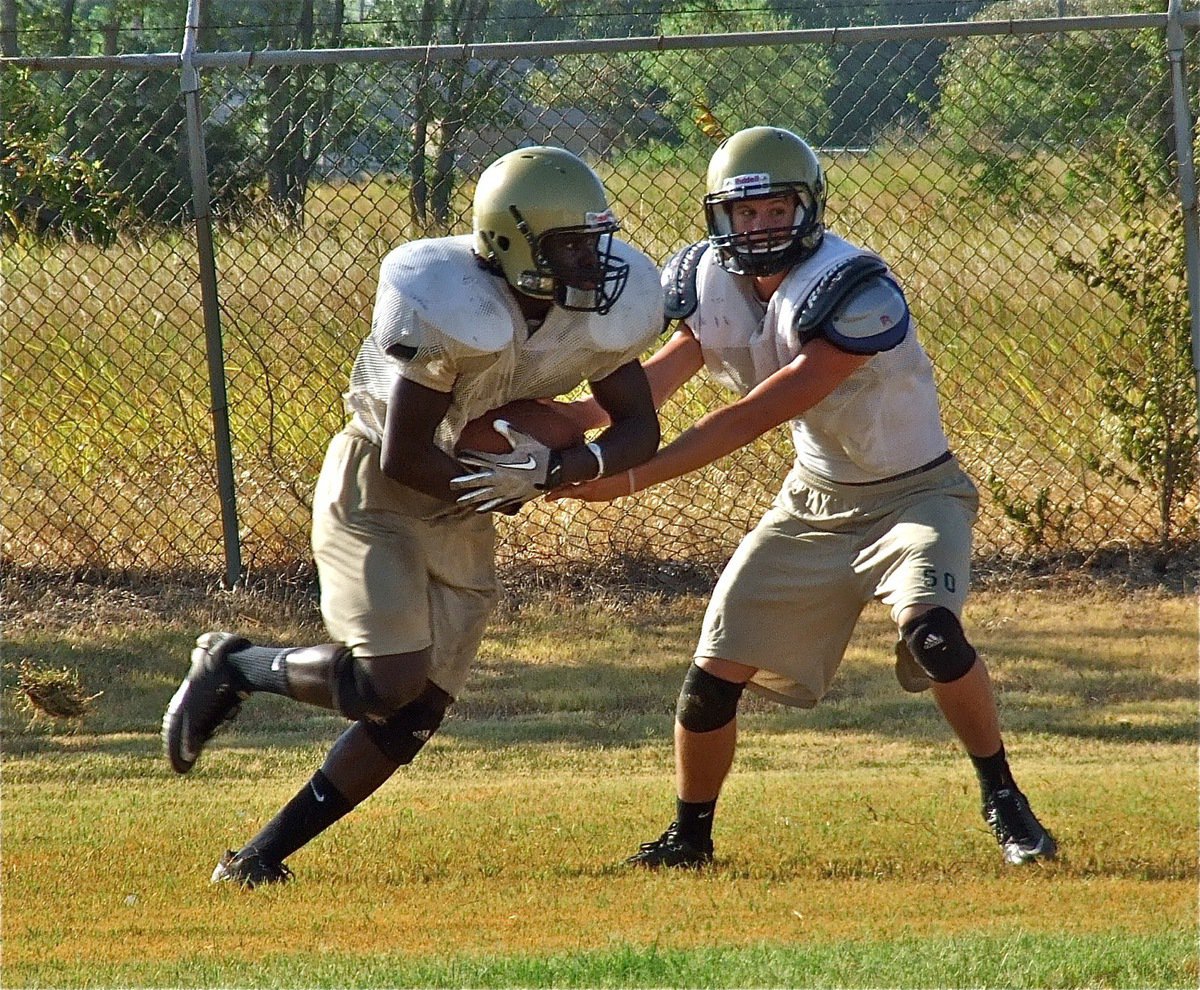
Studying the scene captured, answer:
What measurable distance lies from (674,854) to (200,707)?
1.38m

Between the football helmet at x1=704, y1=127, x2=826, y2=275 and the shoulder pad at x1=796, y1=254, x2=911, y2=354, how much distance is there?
152 mm

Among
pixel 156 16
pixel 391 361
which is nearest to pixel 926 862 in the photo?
pixel 391 361

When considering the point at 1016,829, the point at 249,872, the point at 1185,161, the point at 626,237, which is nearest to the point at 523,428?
the point at 249,872

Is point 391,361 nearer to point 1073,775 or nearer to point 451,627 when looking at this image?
point 451,627

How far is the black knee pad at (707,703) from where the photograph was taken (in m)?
4.97

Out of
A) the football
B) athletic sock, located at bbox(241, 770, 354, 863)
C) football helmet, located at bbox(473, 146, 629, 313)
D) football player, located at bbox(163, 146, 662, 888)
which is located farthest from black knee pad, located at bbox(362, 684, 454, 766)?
football helmet, located at bbox(473, 146, 629, 313)

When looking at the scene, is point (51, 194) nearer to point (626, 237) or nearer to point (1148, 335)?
point (626, 237)

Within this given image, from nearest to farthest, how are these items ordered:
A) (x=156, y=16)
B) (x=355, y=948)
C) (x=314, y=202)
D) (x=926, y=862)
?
(x=355, y=948), (x=926, y=862), (x=314, y=202), (x=156, y=16)

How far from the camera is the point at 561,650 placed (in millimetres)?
7699

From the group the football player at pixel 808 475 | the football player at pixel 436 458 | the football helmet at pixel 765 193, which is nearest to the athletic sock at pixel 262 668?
the football player at pixel 436 458

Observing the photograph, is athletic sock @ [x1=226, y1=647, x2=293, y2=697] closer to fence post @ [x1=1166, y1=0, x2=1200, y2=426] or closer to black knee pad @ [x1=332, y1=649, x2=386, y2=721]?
black knee pad @ [x1=332, y1=649, x2=386, y2=721]

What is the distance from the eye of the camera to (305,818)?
4695 millimetres

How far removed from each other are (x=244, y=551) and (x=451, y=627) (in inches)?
143

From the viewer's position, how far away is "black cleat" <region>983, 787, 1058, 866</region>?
4746mm
